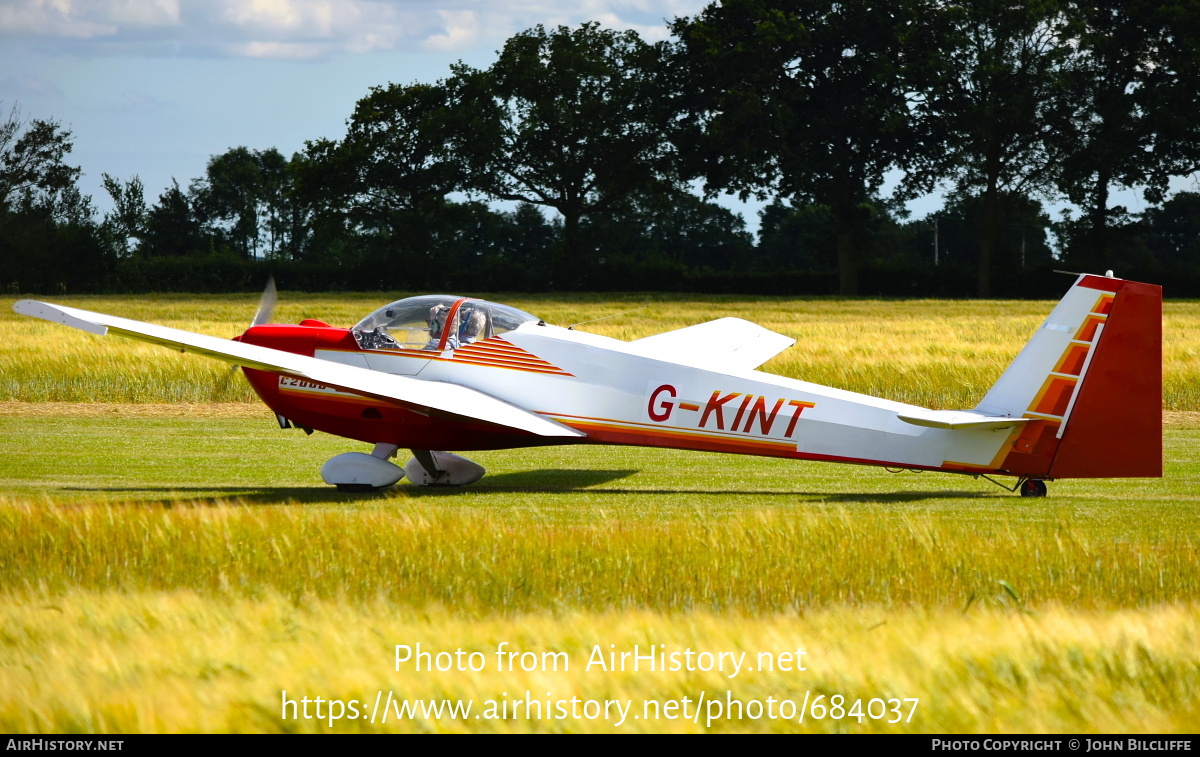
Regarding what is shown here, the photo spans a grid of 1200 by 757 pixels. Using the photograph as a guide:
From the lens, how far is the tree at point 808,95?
60.6 meters

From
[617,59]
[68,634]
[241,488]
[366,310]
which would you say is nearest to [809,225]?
[617,59]

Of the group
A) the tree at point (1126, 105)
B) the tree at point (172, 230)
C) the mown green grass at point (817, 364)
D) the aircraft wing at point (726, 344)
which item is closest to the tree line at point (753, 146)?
the tree at point (1126, 105)

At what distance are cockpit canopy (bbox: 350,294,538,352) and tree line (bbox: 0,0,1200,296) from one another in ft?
160

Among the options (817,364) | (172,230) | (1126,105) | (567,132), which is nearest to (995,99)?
(1126,105)

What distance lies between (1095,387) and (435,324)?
6.11 metres

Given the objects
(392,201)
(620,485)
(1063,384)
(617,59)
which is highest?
(617,59)

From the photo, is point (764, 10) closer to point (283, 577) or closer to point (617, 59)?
point (617, 59)

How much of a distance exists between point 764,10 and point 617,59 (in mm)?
12103

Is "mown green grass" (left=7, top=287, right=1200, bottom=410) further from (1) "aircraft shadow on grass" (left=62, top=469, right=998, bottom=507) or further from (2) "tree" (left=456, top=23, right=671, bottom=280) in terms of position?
(2) "tree" (left=456, top=23, right=671, bottom=280)

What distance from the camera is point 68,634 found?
480cm

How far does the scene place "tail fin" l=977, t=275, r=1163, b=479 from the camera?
9914 millimetres

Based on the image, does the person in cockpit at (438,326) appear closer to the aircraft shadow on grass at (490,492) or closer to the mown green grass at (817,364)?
the aircraft shadow on grass at (490,492)

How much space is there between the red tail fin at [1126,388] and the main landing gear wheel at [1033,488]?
609mm
